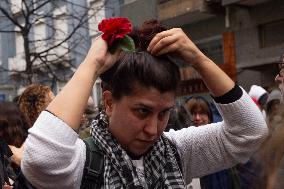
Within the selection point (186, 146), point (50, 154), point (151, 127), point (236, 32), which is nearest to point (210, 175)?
point (186, 146)

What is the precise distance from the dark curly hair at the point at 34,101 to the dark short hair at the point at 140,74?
2.16 m

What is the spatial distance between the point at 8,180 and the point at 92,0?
1464 cm

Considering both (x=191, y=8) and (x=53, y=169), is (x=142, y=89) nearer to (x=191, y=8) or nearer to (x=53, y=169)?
(x=53, y=169)

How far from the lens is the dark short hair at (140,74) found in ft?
6.15

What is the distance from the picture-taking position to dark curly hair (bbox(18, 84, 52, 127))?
401 cm

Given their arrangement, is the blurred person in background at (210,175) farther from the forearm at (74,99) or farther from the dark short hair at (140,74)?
the forearm at (74,99)

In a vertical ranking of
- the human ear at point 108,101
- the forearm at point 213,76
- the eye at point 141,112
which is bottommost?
the eye at point 141,112

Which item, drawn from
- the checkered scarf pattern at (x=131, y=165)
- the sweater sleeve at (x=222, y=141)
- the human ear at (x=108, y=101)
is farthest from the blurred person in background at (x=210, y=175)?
the human ear at (x=108, y=101)

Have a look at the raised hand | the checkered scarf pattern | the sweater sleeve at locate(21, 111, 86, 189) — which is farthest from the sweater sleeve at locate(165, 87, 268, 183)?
the sweater sleeve at locate(21, 111, 86, 189)

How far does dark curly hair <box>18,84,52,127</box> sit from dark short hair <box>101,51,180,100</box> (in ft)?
7.10

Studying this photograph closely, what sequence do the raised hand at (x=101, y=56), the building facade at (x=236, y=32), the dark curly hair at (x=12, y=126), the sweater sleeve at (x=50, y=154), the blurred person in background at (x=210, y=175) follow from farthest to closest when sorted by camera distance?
the building facade at (x=236, y=32) → the dark curly hair at (x=12, y=126) → the blurred person in background at (x=210, y=175) → the raised hand at (x=101, y=56) → the sweater sleeve at (x=50, y=154)

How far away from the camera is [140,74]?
188 cm

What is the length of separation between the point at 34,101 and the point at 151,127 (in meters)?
2.38

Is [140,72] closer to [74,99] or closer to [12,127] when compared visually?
[74,99]
